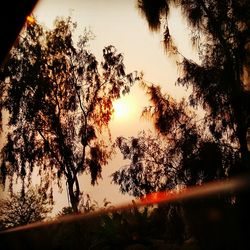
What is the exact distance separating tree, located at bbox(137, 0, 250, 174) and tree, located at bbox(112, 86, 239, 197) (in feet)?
1.96

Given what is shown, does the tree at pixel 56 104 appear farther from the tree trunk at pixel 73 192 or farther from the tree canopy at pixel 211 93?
the tree canopy at pixel 211 93

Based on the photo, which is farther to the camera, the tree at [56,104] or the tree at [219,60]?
the tree at [56,104]

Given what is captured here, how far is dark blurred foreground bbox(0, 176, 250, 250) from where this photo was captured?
445cm

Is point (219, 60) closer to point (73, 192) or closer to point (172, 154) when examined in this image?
point (172, 154)

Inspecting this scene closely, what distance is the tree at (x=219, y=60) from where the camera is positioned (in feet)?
30.6

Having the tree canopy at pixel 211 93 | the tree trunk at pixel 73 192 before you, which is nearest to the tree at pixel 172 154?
the tree canopy at pixel 211 93

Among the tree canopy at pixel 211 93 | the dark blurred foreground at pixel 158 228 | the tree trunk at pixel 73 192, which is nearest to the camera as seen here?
the dark blurred foreground at pixel 158 228

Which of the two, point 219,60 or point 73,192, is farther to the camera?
point 73,192

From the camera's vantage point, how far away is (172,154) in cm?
1237

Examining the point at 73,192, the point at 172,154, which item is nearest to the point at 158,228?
the point at 172,154

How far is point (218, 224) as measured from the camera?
5148 millimetres

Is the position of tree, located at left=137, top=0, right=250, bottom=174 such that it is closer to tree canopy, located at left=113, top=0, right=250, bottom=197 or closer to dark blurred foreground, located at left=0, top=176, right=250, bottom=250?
tree canopy, located at left=113, top=0, right=250, bottom=197

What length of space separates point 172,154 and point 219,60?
333 centimetres

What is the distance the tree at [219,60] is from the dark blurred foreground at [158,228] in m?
2.33
